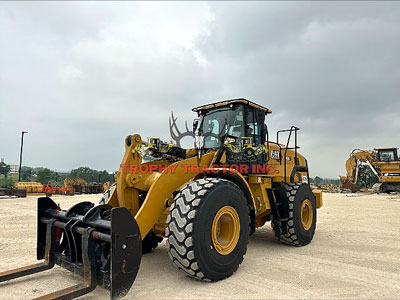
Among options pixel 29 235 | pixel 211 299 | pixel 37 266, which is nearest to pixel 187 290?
pixel 211 299

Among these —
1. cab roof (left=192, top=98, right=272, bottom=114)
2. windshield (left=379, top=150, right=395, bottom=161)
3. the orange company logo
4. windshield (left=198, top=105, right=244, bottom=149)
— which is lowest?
the orange company logo

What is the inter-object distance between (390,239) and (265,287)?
4716 mm

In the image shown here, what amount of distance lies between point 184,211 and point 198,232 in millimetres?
318

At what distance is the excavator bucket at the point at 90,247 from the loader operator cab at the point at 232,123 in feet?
8.92

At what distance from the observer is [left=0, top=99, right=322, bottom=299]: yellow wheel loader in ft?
11.5

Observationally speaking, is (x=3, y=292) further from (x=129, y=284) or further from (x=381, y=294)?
(x=381, y=294)

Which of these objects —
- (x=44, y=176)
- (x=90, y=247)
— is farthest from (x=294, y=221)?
(x=44, y=176)

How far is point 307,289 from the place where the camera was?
388 centimetres

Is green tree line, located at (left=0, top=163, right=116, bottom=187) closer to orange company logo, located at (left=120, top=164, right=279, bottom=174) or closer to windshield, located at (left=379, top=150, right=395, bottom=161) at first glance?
windshield, located at (left=379, top=150, right=395, bottom=161)

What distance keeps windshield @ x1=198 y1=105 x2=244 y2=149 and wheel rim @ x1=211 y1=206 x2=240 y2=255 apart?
1756 mm

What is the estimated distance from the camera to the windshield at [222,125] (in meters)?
6.05

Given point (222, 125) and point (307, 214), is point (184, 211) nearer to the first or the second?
point (222, 125)

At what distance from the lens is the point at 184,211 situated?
3.87m

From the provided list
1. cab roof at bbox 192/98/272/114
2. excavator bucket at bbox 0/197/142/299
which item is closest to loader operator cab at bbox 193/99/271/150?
cab roof at bbox 192/98/272/114
